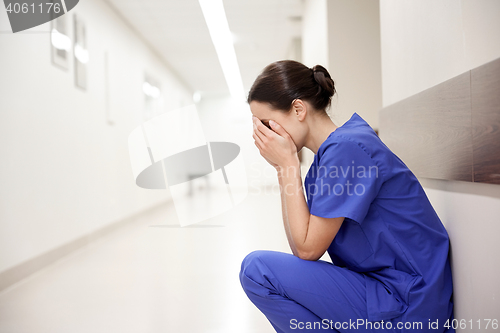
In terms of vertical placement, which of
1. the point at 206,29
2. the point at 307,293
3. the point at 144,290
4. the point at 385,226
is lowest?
the point at 144,290

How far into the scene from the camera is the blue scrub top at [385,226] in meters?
0.99

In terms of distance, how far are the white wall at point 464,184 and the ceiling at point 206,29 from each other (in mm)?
3962

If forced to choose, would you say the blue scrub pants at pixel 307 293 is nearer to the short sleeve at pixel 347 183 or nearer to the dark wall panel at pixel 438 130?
the short sleeve at pixel 347 183

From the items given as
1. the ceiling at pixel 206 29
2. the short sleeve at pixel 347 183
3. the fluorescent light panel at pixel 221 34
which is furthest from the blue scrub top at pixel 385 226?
the ceiling at pixel 206 29

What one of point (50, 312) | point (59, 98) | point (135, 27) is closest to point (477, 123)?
point (50, 312)

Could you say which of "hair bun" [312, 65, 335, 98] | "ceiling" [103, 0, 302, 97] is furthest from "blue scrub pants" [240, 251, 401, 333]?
"ceiling" [103, 0, 302, 97]

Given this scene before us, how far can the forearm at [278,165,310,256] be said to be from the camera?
3.52 feet

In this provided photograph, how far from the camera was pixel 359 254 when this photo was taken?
1071 millimetres

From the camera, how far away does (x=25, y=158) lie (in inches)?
111

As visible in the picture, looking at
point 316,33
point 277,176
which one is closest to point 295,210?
point 277,176

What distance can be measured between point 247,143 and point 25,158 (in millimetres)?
8770

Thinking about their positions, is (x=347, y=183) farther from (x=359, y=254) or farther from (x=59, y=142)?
(x=59, y=142)

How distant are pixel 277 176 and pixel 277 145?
21 centimetres

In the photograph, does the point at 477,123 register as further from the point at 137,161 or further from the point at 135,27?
the point at 135,27
